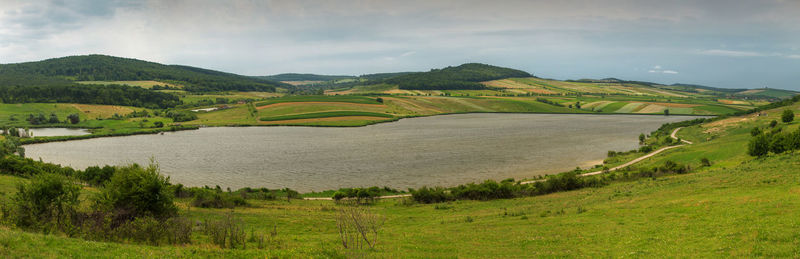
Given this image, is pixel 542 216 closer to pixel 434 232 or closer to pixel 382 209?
pixel 434 232

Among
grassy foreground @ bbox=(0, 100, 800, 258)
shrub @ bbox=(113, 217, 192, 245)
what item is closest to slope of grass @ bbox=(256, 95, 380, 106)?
grassy foreground @ bbox=(0, 100, 800, 258)

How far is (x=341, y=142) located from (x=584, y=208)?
6715 centimetres

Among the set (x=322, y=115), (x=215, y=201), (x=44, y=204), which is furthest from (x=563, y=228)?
(x=322, y=115)

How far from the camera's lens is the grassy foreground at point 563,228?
13695 millimetres

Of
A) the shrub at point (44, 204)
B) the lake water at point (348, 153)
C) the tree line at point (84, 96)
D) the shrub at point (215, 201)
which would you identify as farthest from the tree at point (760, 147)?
the tree line at point (84, 96)

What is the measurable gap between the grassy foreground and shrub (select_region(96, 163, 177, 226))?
5.00 metres

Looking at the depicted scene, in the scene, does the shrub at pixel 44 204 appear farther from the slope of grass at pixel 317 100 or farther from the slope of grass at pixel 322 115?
the slope of grass at pixel 317 100

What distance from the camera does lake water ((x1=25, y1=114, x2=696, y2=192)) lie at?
54531mm

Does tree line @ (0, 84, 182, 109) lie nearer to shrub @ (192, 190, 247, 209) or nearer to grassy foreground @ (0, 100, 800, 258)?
grassy foreground @ (0, 100, 800, 258)

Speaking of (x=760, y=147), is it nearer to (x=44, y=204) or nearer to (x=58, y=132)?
(x=44, y=204)

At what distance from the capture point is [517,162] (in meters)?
64.2

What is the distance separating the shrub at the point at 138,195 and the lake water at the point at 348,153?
2586cm

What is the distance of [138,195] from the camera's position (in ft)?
74.0

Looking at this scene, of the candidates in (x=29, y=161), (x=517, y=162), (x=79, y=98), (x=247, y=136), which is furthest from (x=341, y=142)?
(x=79, y=98)
